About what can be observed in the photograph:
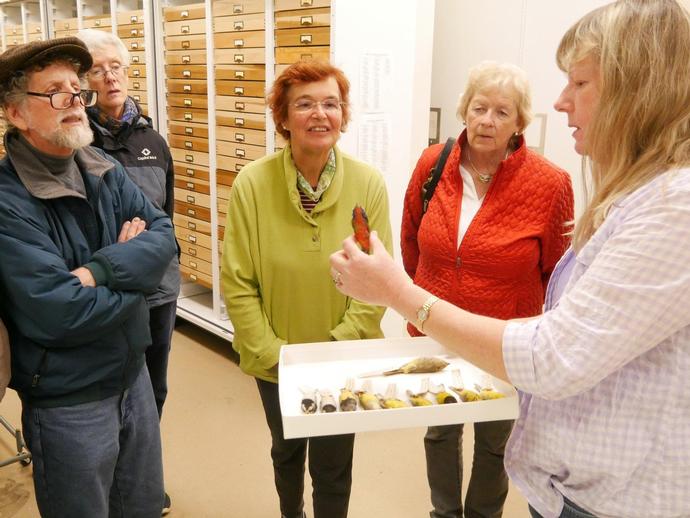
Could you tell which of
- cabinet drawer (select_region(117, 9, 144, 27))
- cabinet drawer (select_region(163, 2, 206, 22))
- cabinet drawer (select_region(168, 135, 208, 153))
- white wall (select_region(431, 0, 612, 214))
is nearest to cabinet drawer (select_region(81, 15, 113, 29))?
Answer: cabinet drawer (select_region(117, 9, 144, 27))

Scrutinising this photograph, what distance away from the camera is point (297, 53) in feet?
10.6

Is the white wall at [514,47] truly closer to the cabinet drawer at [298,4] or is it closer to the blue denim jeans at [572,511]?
the cabinet drawer at [298,4]

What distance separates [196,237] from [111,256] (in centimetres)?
268

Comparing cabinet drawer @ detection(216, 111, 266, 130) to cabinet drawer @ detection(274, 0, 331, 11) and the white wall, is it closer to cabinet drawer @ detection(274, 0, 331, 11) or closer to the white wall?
cabinet drawer @ detection(274, 0, 331, 11)

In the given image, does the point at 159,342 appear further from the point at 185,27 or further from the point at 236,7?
the point at 185,27

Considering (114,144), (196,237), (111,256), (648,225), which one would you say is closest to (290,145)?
(111,256)

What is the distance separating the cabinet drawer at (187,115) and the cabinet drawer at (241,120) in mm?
168

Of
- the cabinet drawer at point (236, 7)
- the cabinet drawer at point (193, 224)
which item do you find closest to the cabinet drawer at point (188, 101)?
the cabinet drawer at point (236, 7)

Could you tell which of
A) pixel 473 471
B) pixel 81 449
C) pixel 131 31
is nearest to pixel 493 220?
pixel 473 471

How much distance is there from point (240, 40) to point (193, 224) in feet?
4.41

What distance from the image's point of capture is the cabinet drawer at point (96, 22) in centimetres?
444

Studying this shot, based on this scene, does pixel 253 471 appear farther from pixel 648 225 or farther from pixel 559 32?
pixel 559 32

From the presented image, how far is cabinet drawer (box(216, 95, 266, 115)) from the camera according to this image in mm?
3502

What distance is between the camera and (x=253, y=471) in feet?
9.12
